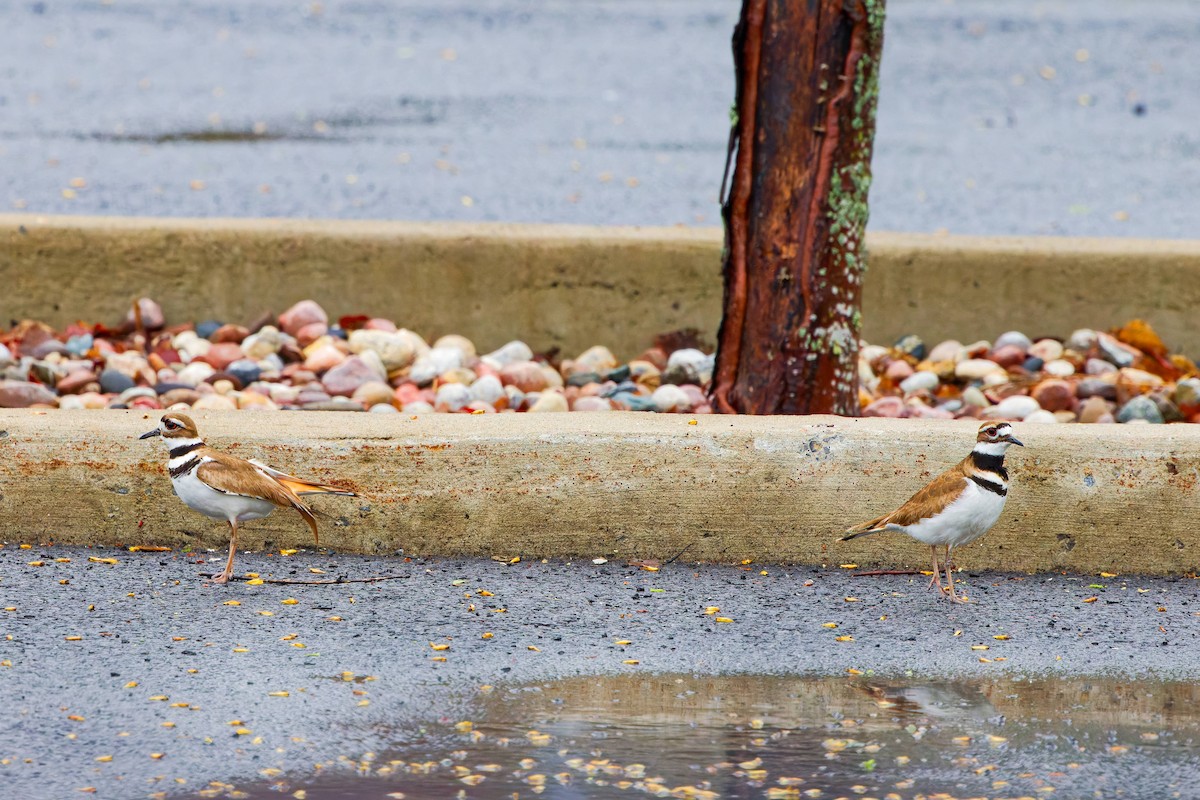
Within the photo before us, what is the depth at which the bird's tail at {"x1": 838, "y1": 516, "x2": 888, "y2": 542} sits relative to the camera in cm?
508

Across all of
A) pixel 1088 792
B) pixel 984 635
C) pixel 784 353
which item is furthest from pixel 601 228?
pixel 1088 792

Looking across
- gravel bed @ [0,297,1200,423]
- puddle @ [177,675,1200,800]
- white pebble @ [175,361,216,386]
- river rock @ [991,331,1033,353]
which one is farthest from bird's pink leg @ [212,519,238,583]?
river rock @ [991,331,1033,353]

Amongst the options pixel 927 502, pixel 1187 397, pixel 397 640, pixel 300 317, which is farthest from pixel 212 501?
pixel 1187 397

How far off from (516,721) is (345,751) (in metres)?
0.48

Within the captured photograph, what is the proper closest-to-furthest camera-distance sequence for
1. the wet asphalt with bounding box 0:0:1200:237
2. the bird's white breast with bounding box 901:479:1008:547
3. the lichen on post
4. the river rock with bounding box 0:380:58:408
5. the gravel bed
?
the bird's white breast with bounding box 901:479:1008:547
the lichen on post
the river rock with bounding box 0:380:58:408
the gravel bed
the wet asphalt with bounding box 0:0:1200:237

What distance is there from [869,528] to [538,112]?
9.54 metres

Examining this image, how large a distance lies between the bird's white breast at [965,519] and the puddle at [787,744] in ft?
2.09

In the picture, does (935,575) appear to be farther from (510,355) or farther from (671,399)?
(510,355)

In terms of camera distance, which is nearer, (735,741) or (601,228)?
(735,741)

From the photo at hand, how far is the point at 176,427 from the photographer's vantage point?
505 cm

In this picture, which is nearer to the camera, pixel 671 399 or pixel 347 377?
pixel 671 399

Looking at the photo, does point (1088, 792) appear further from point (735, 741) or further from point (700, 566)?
point (700, 566)

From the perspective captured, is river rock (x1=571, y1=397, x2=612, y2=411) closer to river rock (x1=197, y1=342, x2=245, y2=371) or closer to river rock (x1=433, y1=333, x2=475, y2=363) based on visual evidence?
river rock (x1=433, y1=333, x2=475, y2=363)

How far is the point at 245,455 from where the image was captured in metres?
5.34
